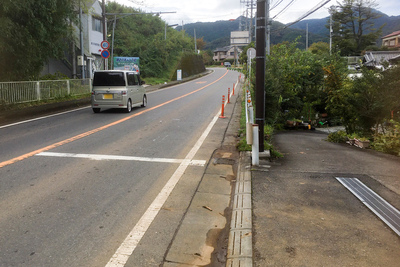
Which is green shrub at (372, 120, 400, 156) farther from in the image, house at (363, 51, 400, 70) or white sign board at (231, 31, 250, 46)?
white sign board at (231, 31, 250, 46)

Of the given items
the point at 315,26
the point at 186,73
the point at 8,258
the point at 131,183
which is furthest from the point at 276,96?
the point at 315,26

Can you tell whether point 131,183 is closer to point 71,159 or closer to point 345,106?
point 71,159

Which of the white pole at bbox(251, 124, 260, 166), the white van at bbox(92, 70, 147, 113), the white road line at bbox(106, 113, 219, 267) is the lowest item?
the white road line at bbox(106, 113, 219, 267)

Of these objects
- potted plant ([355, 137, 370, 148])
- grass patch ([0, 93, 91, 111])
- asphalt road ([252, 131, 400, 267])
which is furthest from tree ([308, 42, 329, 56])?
grass patch ([0, 93, 91, 111])

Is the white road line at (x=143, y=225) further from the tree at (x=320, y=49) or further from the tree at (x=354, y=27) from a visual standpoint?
the tree at (x=354, y=27)

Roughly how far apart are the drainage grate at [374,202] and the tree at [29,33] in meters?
12.8

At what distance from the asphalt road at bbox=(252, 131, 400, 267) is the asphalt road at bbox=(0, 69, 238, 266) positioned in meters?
1.17

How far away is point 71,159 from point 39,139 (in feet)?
8.59

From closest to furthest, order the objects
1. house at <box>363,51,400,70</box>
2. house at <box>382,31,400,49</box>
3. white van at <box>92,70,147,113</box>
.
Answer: house at <box>363,51,400,70</box> → white van at <box>92,70,147,113</box> → house at <box>382,31,400,49</box>

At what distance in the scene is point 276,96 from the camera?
12.5 meters

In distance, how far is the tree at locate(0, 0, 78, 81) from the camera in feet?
43.2

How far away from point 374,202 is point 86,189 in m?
4.37

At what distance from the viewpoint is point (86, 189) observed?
17.8 ft

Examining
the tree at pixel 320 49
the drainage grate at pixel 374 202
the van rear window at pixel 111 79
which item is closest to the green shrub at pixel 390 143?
the drainage grate at pixel 374 202
